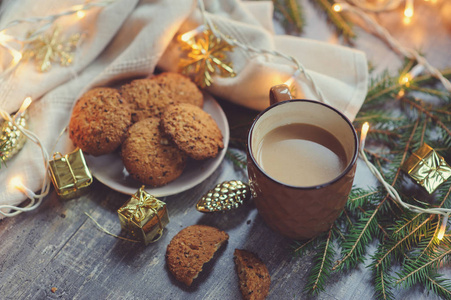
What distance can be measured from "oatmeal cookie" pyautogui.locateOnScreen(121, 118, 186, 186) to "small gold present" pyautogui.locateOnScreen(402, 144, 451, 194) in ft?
1.83

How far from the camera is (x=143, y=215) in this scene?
0.97 metres

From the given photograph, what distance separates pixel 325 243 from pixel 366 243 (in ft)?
0.31

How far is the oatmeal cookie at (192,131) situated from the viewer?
103 centimetres

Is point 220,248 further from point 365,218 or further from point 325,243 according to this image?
point 365,218

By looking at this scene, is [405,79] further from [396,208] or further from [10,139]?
[10,139]

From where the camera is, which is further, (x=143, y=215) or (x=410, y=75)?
(x=410, y=75)

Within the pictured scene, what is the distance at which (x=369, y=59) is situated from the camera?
135 centimetres

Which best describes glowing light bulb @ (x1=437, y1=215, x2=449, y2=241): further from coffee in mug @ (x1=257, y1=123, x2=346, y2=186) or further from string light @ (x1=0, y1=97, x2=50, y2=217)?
string light @ (x1=0, y1=97, x2=50, y2=217)

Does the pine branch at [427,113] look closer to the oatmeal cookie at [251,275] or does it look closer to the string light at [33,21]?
the oatmeal cookie at [251,275]

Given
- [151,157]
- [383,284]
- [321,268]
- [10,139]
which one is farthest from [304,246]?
[10,139]

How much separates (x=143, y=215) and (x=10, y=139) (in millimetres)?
414

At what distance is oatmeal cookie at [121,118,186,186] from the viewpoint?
104cm

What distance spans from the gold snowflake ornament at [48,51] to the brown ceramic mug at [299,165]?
63 cm

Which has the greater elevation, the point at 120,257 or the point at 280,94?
the point at 280,94
